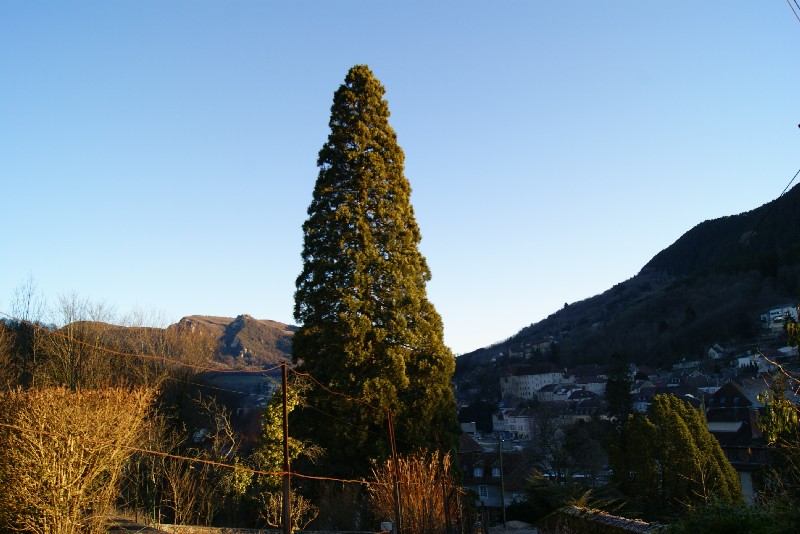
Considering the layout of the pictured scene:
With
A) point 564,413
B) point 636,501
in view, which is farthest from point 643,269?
point 636,501

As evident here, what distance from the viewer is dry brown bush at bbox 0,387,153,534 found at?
36.6ft

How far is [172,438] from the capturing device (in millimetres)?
26812

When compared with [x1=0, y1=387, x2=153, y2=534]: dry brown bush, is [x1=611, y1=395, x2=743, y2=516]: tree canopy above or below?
below

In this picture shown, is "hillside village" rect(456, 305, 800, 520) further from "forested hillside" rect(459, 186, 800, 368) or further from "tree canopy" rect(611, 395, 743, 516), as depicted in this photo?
"forested hillside" rect(459, 186, 800, 368)

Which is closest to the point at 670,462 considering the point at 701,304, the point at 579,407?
the point at 579,407

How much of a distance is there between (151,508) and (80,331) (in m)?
13.0

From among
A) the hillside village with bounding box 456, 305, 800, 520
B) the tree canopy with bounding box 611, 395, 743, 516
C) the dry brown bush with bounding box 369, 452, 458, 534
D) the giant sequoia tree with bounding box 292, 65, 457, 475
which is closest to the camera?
the dry brown bush with bounding box 369, 452, 458, 534

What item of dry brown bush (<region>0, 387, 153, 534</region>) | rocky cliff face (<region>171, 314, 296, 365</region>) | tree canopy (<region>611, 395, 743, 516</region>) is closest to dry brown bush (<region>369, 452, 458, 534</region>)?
dry brown bush (<region>0, 387, 153, 534</region>)

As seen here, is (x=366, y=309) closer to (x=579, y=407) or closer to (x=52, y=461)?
(x=52, y=461)

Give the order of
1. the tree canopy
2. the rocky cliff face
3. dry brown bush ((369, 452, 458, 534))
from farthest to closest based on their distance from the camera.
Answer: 1. the rocky cliff face
2. the tree canopy
3. dry brown bush ((369, 452, 458, 534))

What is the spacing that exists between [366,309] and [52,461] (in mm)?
8631

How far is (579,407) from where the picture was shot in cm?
8038

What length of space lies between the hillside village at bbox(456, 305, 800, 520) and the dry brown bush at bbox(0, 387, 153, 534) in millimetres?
10957

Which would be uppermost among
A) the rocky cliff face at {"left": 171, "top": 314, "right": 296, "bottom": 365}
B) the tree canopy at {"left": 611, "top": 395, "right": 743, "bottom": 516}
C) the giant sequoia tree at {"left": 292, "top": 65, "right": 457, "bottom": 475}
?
the rocky cliff face at {"left": 171, "top": 314, "right": 296, "bottom": 365}
